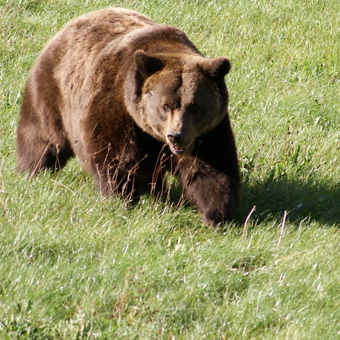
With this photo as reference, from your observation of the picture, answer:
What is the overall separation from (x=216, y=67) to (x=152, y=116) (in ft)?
2.19

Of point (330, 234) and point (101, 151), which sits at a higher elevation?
point (101, 151)

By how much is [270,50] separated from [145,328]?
24.4 ft

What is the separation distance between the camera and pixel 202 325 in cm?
459

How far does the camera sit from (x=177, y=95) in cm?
620

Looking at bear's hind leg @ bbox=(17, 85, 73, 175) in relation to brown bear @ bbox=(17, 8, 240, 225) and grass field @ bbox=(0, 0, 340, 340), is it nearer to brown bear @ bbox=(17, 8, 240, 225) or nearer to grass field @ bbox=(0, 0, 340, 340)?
grass field @ bbox=(0, 0, 340, 340)

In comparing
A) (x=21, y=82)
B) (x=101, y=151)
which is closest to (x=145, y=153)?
(x=101, y=151)

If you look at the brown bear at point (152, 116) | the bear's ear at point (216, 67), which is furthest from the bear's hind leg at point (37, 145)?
the bear's ear at point (216, 67)

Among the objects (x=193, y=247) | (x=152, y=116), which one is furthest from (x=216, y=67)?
(x=193, y=247)

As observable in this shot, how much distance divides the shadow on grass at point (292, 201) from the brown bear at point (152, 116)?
546mm

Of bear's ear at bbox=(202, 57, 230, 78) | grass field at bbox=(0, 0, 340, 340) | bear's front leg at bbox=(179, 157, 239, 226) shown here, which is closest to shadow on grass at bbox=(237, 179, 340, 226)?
grass field at bbox=(0, 0, 340, 340)

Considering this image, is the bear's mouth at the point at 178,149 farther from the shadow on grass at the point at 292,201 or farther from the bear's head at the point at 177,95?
the shadow on grass at the point at 292,201

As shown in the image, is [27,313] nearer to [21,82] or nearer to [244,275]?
[244,275]

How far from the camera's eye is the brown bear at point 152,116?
623 cm

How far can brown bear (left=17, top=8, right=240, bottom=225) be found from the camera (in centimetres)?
623
